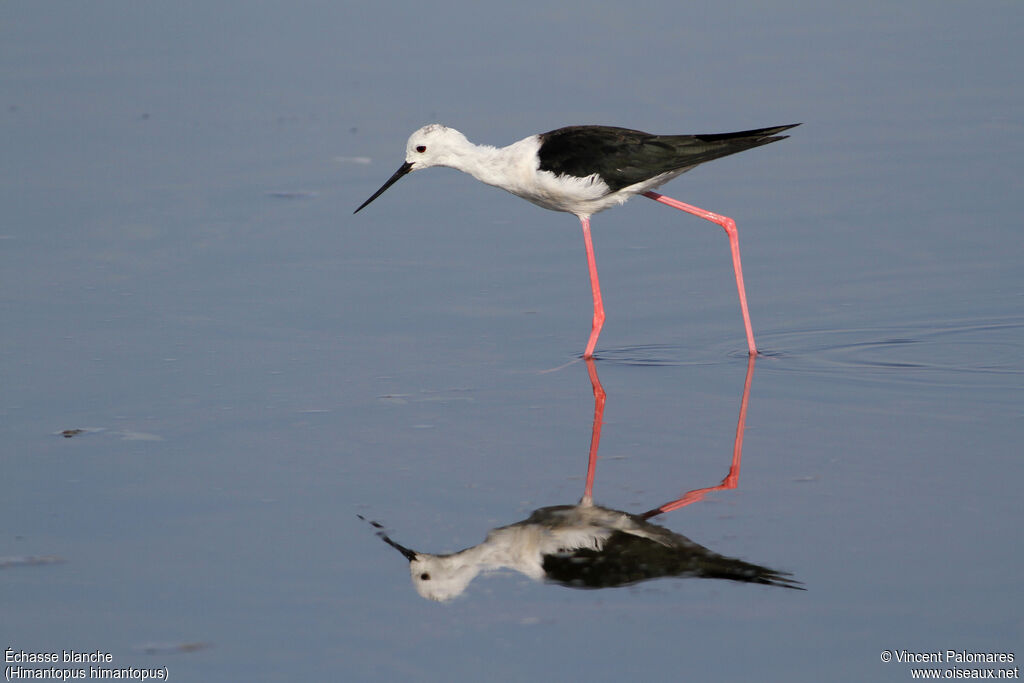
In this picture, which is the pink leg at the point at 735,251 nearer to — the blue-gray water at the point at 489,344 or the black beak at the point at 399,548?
the blue-gray water at the point at 489,344

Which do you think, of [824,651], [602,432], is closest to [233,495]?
[602,432]

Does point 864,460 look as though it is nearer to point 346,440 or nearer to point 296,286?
point 346,440

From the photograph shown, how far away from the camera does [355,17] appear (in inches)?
475

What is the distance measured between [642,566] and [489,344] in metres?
2.31

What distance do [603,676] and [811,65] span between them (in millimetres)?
7592

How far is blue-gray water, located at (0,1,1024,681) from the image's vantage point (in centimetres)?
396

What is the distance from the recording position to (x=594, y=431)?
5422 millimetres

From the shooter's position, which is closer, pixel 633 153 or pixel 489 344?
pixel 489 344

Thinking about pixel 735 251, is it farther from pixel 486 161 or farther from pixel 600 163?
pixel 486 161

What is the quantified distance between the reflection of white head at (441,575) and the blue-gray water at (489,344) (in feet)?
0.20

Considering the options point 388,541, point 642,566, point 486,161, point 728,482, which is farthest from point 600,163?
point 642,566

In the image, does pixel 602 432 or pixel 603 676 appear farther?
pixel 602 432

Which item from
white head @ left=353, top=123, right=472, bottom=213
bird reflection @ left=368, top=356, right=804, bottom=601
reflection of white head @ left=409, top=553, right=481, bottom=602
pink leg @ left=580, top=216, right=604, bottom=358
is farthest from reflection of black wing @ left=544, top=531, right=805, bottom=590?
white head @ left=353, top=123, right=472, bottom=213

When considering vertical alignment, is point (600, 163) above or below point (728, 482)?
above
